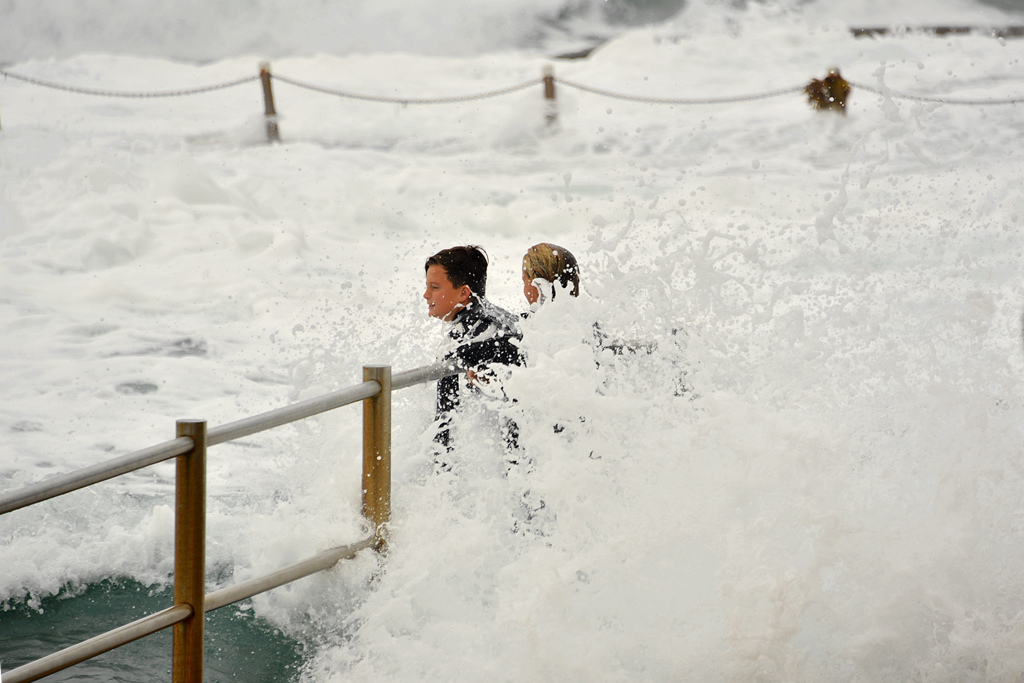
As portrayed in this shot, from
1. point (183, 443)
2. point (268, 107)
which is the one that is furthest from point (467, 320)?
point (268, 107)

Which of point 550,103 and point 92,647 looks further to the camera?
point 550,103

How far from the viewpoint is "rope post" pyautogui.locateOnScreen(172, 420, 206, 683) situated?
187cm

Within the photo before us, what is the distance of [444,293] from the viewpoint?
264 centimetres

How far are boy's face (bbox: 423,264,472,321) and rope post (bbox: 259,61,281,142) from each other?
962 centimetres

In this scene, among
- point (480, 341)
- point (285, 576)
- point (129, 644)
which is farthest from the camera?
point (480, 341)

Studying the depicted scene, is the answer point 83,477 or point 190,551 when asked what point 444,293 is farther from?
point 83,477

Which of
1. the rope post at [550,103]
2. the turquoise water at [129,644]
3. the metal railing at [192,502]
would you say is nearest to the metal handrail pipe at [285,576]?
the metal railing at [192,502]

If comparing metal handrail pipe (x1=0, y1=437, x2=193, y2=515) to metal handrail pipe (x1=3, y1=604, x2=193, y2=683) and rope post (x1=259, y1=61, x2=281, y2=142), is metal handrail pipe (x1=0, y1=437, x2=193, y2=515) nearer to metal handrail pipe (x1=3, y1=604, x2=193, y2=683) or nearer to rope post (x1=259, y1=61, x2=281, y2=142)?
metal handrail pipe (x1=3, y1=604, x2=193, y2=683)

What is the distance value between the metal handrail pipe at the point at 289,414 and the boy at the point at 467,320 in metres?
0.30

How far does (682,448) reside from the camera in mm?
2529

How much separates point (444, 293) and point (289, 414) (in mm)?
659

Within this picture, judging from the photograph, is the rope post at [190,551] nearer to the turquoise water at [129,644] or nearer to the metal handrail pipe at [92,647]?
the metal handrail pipe at [92,647]

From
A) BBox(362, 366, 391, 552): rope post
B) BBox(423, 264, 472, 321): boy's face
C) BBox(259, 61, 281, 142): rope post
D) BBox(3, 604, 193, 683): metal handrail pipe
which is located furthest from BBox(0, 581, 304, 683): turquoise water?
BBox(259, 61, 281, 142): rope post

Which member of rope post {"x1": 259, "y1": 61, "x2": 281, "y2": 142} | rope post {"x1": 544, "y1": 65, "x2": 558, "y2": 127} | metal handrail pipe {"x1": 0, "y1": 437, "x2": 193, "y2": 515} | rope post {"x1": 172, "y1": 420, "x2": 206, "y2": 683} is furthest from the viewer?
rope post {"x1": 544, "y1": 65, "x2": 558, "y2": 127}
